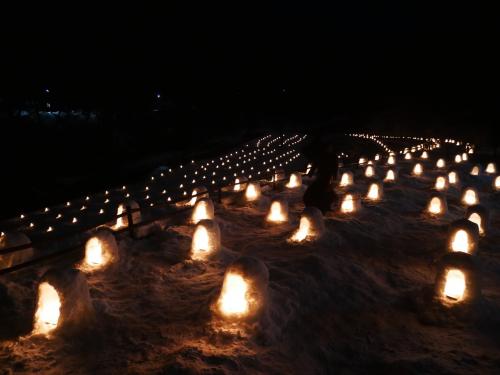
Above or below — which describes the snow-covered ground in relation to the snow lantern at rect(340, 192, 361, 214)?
below

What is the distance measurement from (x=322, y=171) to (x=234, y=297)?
15.4ft

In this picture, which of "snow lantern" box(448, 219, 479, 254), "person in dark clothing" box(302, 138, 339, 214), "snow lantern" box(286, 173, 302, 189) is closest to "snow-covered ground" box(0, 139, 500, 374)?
"snow lantern" box(448, 219, 479, 254)

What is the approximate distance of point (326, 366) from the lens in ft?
13.6

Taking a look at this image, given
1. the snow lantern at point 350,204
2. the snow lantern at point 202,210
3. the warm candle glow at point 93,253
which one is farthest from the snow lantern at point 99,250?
the snow lantern at point 350,204

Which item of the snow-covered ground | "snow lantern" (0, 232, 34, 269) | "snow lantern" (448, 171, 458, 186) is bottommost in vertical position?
the snow-covered ground

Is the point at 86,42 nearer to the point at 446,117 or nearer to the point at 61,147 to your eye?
the point at 61,147

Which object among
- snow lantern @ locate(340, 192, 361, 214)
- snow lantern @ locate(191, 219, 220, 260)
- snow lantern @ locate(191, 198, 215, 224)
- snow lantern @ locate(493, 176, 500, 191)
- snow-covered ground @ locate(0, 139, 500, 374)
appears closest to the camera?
snow-covered ground @ locate(0, 139, 500, 374)

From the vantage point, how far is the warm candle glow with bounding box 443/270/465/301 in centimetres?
496

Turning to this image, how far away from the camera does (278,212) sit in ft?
29.4

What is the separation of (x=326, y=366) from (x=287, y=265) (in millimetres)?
2350

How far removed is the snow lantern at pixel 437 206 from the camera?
9344 millimetres

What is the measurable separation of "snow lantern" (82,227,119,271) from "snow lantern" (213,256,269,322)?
2.64 m

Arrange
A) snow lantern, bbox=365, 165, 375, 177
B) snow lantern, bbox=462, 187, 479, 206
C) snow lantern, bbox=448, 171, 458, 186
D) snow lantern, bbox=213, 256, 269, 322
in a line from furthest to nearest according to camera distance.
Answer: snow lantern, bbox=365, 165, 375, 177, snow lantern, bbox=448, 171, 458, 186, snow lantern, bbox=462, 187, 479, 206, snow lantern, bbox=213, 256, 269, 322

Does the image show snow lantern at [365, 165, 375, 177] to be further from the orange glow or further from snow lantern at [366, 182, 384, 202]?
the orange glow
